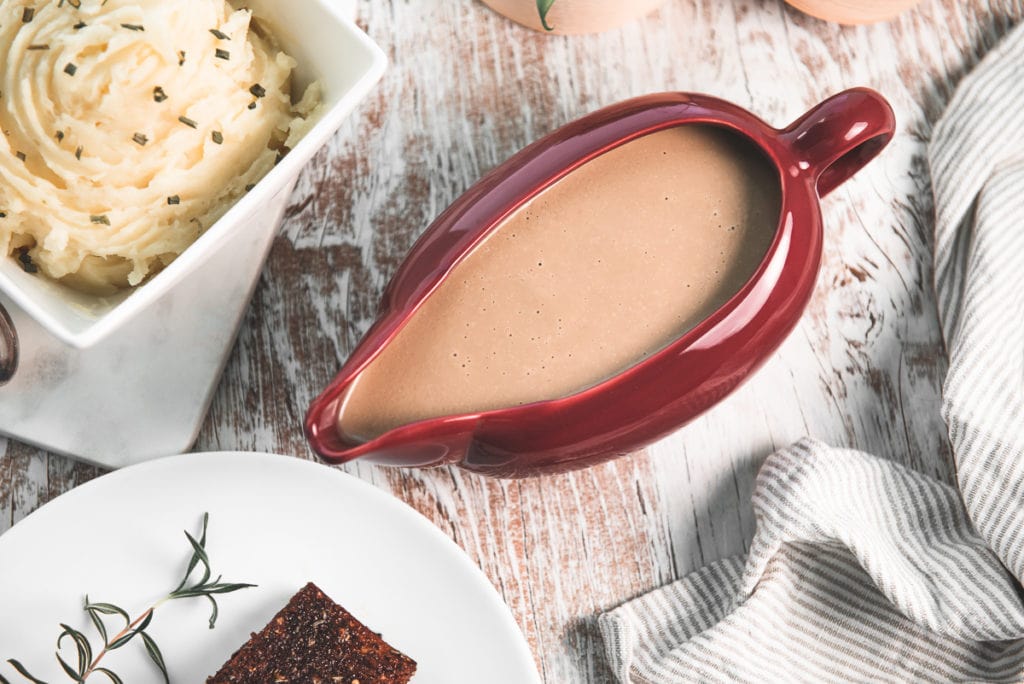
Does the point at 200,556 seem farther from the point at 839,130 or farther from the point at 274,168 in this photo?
the point at 839,130

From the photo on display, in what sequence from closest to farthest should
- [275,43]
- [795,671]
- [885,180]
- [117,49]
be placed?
1. [117,49]
2. [275,43]
3. [795,671]
4. [885,180]

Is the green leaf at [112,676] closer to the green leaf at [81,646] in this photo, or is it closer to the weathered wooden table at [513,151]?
the green leaf at [81,646]

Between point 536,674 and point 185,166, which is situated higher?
point 185,166

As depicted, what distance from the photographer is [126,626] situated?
3.75 feet

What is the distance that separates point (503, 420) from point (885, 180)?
0.70 metres

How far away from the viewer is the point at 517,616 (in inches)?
49.3

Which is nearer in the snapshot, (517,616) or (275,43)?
(275,43)

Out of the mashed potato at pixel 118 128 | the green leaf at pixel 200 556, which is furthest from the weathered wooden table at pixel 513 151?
the mashed potato at pixel 118 128

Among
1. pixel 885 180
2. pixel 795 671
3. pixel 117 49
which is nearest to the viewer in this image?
pixel 117 49

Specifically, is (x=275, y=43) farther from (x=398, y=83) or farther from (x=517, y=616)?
(x=517, y=616)

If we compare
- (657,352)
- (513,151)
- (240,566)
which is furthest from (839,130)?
(240,566)

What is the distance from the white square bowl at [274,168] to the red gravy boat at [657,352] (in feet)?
0.54

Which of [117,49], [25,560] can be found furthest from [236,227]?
[25,560]

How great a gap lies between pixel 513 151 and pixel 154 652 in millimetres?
773
